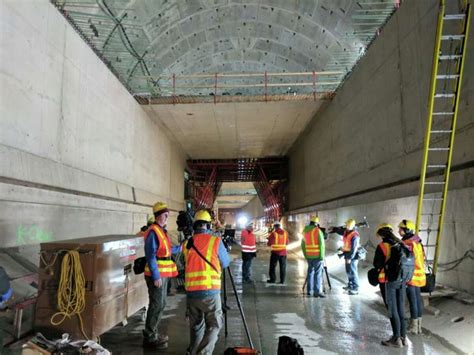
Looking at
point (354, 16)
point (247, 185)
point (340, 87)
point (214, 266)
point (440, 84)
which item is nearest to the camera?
point (214, 266)

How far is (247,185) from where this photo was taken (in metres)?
35.4

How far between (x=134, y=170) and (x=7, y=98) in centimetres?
682

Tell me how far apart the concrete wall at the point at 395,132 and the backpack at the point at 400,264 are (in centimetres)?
127

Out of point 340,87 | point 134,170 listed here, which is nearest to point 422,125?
point 340,87

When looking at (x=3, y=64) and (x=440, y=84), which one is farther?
(x=440, y=84)

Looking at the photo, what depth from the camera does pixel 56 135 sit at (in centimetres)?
718

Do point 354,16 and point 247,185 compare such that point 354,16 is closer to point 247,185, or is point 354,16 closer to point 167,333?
point 167,333

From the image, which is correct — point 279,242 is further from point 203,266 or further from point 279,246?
point 203,266

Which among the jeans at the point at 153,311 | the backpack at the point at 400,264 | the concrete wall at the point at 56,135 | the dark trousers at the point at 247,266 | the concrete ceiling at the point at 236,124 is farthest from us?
the concrete ceiling at the point at 236,124

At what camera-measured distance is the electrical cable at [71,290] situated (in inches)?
154

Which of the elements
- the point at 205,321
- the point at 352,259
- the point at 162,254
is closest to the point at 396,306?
the point at 205,321

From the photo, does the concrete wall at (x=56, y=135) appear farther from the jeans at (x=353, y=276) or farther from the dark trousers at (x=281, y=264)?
the jeans at (x=353, y=276)

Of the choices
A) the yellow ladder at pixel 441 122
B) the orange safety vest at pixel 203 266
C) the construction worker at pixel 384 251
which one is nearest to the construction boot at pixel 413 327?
the construction worker at pixel 384 251

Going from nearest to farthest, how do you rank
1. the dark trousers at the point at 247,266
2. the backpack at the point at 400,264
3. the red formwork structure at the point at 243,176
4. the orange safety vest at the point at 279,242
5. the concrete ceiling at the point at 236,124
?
the backpack at the point at 400,264
the orange safety vest at the point at 279,242
the dark trousers at the point at 247,266
the concrete ceiling at the point at 236,124
the red formwork structure at the point at 243,176
